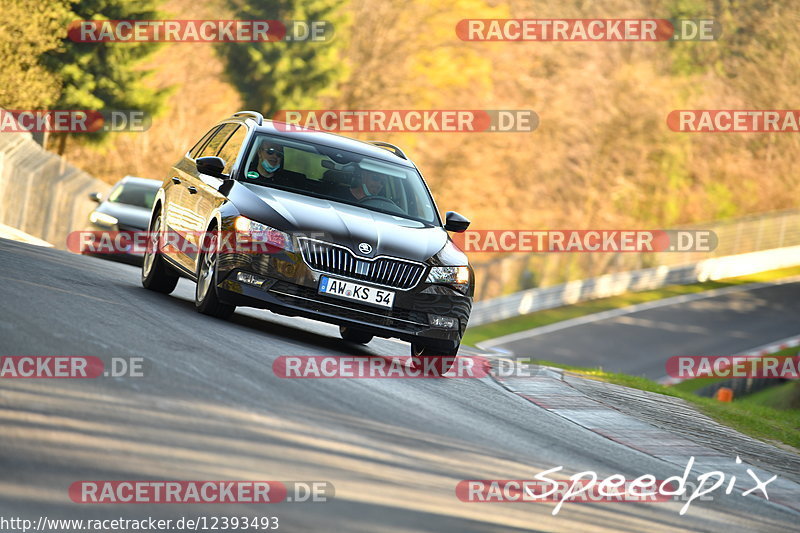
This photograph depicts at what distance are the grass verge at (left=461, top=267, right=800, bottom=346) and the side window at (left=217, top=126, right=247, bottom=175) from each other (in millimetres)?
23632

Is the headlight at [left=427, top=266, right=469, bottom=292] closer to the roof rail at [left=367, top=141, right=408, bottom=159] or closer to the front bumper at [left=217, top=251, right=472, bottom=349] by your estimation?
the front bumper at [left=217, top=251, right=472, bottom=349]

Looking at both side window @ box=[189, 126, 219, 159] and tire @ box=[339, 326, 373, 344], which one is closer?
tire @ box=[339, 326, 373, 344]

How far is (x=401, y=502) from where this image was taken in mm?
5773

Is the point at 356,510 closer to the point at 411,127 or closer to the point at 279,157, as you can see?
the point at 279,157

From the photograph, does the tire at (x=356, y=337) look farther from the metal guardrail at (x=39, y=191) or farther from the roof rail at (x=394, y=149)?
the metal guardrail at (x=39, y=191)

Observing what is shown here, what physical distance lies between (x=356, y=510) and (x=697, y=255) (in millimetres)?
50791

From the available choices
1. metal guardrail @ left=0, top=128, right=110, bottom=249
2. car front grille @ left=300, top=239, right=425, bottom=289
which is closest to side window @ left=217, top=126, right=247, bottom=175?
car front grille @ left=300, top=239, right=425, bottom=289
